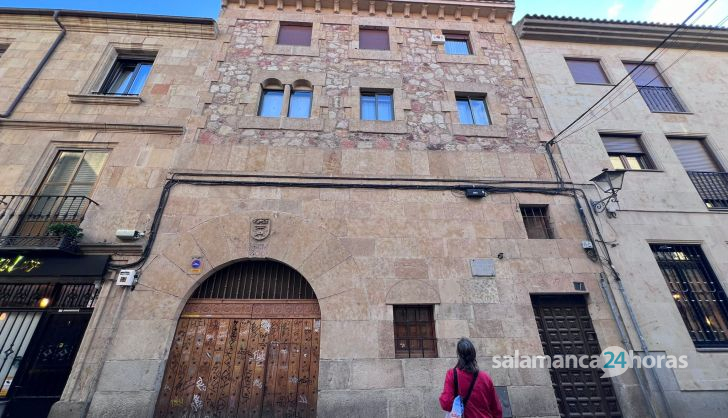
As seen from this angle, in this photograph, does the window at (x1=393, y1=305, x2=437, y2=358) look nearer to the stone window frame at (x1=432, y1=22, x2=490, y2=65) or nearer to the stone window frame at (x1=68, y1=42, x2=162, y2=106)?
the stone window frame at (x1=432, y1=22, x2=490, y2=65)

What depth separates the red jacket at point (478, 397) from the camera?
2.90 metres

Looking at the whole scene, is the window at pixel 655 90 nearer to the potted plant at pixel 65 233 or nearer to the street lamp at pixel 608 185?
the street lamp at pixel 608 185

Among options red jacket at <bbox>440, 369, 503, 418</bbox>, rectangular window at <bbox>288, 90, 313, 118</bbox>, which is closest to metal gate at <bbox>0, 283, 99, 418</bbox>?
rectangular window at <bbox>288, 90, 313, 118</bbox>

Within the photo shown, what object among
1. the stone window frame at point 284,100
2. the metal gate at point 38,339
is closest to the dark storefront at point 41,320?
the metal gate at point 38,339

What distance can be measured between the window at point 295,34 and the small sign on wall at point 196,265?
620 cm

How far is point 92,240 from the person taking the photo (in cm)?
558

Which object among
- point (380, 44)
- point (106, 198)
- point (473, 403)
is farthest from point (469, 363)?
point (380, 44)

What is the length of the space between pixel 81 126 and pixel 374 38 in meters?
7.49

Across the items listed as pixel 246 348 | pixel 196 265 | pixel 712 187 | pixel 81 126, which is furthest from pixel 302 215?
pixel 712 187

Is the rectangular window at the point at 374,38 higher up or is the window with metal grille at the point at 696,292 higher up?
the rectangular window at the point at 374,38

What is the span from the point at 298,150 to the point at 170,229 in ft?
9.59

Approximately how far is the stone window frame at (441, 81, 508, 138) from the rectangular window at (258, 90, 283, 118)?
4.02m

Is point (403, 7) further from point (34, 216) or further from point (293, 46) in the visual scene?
point (34, 216)

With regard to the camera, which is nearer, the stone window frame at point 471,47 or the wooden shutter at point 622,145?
the wooden shutter at point 622,145
